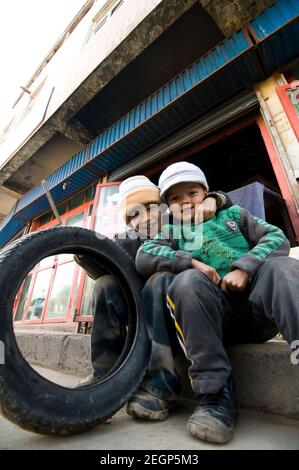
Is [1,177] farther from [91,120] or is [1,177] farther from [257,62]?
[257,62]

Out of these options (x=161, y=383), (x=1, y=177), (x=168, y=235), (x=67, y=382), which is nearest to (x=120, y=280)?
(x=168, y=235)

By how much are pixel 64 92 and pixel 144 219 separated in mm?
4454

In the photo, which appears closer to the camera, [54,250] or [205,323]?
[205,323]

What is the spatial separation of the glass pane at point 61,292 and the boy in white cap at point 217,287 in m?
3.52

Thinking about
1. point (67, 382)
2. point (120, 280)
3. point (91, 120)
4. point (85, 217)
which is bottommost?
point (67, 382)

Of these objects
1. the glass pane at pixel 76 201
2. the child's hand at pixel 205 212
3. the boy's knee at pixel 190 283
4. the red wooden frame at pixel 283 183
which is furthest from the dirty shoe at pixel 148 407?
the glass pane at pixel 76 201

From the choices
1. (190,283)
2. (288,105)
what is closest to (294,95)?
(288,105)

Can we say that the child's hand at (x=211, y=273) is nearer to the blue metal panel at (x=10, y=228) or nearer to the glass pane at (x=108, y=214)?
the glass pane at (x=108, y=214)

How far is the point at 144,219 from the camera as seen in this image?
1393mm

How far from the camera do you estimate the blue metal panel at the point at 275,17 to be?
2.12 metres

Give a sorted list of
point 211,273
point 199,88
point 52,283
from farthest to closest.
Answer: point 52,283, point 199,88, point 211,273

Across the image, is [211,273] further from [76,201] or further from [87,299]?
[76,201]

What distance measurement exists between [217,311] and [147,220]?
749 millimetres

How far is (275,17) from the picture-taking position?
2229 millimetres
